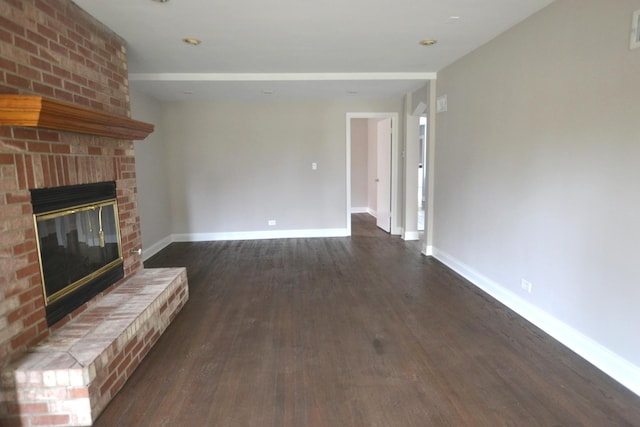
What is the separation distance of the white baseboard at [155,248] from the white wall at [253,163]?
26 cm

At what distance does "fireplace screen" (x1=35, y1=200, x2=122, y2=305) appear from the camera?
2150 mm

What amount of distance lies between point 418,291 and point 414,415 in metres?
1.87

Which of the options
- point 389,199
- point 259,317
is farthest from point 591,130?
point 389,199

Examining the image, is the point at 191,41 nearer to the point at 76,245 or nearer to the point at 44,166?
the point at 44,166

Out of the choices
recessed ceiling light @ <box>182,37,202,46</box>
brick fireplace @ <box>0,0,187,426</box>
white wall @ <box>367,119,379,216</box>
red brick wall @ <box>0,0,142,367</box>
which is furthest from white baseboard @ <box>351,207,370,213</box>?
red brick wall @ <box>0,0,142,367</box>

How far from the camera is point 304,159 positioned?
619 centimetres

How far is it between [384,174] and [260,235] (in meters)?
2.57

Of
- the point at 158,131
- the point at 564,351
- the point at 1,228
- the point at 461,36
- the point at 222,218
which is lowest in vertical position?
the point at 564,351

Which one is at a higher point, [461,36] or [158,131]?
[461,36]

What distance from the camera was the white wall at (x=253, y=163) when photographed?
598cm

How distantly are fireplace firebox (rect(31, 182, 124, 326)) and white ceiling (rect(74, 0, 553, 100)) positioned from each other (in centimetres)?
140

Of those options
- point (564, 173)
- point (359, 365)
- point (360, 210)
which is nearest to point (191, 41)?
point (359, 365)

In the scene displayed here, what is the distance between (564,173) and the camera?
99.8 inches

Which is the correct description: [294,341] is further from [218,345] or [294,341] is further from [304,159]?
[304,159]
